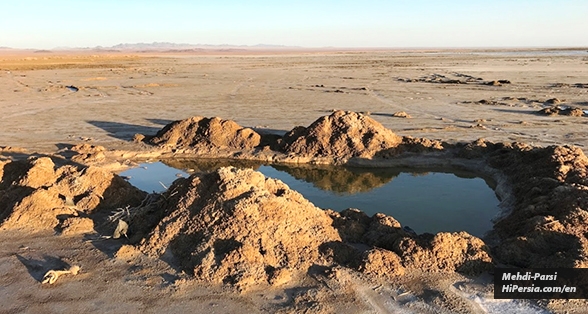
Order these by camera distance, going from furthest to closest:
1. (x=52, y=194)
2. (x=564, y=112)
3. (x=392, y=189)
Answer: (x=564, y=112), (x=392, y=189), (x=52, y=194)

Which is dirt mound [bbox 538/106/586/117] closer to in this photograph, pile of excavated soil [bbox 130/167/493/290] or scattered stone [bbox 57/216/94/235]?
pile of excavated soil [bbox 130/167/493/290]

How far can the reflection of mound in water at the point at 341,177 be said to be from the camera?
11555 mm

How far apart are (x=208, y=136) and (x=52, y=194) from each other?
6.58 metres

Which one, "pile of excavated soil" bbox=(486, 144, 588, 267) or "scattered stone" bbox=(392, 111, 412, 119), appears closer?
"pile of excavated soil" bbox=(486, 144, 588, 267)

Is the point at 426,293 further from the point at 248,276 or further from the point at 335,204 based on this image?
the point at 335,204

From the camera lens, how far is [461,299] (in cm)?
546

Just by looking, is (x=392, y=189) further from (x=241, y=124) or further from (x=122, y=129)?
(x=122, y=129)

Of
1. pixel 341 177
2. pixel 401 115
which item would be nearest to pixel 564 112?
pixel 401 115

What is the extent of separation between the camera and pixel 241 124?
714 inches

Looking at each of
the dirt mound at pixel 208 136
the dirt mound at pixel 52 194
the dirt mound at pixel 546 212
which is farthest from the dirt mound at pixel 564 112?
the dirt mound at pixel 52 194

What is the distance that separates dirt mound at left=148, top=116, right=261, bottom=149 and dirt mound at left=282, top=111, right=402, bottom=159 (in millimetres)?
1362

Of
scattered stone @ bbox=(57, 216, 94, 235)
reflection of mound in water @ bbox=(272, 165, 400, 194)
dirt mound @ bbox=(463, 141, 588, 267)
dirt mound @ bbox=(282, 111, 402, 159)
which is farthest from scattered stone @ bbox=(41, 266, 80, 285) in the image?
dirt mound @ bbox=(282, 111, 402, 159)

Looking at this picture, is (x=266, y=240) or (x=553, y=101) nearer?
(x=266, y=240)

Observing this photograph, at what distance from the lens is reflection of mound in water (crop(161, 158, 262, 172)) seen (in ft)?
43.0
